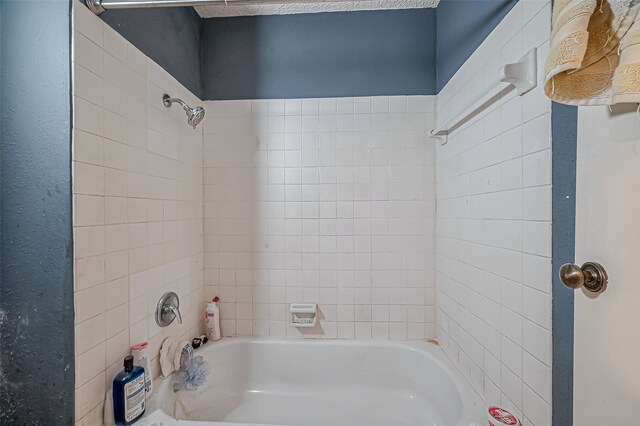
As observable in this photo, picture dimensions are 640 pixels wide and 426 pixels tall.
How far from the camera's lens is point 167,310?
53.2 inches

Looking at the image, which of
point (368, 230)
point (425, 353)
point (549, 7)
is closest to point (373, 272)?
Answer: point (368, 230)

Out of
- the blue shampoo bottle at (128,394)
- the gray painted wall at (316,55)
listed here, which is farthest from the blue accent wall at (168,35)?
the blue shampoo bottle at (128,394)

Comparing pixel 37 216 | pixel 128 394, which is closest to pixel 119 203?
pixel 37 216

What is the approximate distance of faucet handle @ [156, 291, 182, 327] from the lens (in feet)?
4.30

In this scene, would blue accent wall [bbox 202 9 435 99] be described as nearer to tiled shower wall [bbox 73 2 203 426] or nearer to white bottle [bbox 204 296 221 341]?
tiled shower wall [bbox 73 2 203 426]

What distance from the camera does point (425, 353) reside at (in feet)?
5.16

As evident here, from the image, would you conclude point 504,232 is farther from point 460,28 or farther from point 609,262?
point 460,28

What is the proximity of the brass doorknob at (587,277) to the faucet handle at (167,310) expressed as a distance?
137 centimetres

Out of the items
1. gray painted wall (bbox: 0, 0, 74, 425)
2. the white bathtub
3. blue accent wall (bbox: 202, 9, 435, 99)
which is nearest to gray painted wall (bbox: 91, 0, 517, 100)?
blue accent wall (bbox: 202, 9, 435, 99)

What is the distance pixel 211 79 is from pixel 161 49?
0.42 metres

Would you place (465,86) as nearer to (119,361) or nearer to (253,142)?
(253,142)

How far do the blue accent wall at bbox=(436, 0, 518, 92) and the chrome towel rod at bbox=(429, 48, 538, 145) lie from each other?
10.2 inches

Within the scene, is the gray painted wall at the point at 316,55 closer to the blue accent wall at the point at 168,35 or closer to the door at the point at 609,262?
the blue accent wall at the point at 168,35

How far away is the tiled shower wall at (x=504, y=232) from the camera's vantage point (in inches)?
32.1
